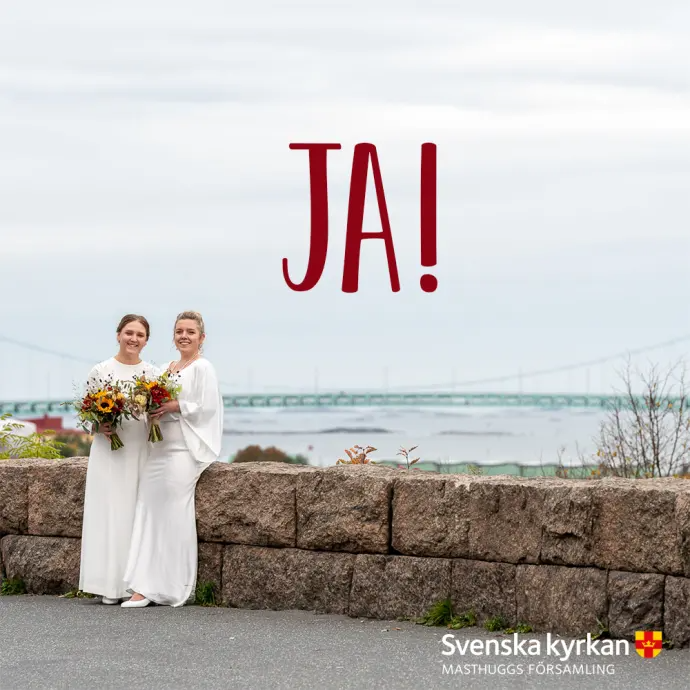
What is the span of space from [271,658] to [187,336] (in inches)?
90.2

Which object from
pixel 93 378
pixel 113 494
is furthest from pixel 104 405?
pixel 113 494

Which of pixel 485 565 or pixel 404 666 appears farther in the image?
A: pixel 485 565

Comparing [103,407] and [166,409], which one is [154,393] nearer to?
[166,409]

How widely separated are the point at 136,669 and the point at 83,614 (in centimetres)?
154

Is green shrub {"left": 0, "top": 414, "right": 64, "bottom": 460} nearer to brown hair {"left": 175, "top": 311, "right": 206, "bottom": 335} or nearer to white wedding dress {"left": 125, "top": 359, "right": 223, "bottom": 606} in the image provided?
white wedding dress {"left": 125, "top": 359, "right": 223, "bottom": 606}

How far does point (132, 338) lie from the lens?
7.85m

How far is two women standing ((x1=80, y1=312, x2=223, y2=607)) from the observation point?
25.2 ft

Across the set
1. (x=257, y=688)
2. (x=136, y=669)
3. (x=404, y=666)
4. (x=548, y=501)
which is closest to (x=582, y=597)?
(x=548, y=501)

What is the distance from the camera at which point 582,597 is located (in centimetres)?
662

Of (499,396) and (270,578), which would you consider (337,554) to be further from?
(499,396)

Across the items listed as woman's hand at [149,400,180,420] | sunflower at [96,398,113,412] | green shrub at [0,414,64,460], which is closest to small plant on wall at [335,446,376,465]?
woman's hand at [149,400,180,420]

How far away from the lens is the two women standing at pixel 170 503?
25.2 feet

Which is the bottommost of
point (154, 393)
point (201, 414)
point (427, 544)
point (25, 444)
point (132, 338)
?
point (427, 544)

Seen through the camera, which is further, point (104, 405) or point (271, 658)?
point (104, 405)
